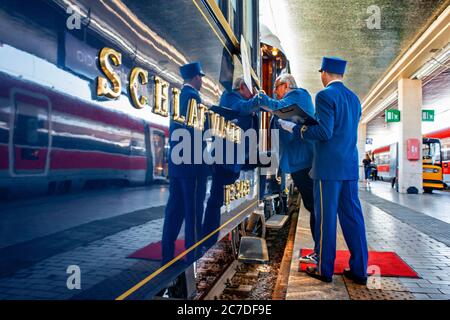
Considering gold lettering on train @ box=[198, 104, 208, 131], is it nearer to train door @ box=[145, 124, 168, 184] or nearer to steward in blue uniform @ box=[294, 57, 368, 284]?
train door @ box=[145, 124, 168, 184]

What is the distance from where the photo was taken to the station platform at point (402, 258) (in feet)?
8.57

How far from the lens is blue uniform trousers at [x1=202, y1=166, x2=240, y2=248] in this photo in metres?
1.72

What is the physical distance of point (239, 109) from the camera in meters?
2.21

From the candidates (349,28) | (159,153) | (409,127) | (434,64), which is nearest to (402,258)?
(159,153)

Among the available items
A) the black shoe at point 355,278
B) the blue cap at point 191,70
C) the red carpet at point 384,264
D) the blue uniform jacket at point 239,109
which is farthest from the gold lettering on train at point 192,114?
the red carpet at point 384,264

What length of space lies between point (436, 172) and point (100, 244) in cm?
1656

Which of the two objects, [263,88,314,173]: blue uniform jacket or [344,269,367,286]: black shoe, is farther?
[263,88,314,173]: blue uniform jacket

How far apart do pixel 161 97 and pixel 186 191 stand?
415mm

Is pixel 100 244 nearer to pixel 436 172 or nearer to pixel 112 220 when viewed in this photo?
pixel 112 220

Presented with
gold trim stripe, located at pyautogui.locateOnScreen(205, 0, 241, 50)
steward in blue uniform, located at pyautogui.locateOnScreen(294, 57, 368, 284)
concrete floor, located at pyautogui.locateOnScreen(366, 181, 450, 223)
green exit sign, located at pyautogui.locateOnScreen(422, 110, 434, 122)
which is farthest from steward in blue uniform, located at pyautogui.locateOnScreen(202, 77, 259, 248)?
green exit sign, located at pyautogui.locateOnScreen(422, 110, 434, 122)

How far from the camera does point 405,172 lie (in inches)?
528

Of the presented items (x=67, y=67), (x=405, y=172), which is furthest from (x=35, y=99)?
(x=405, y=172)

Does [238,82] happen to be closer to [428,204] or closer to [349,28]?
[349,28]
